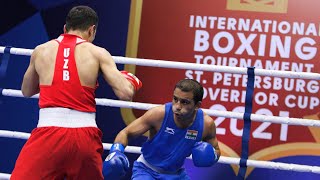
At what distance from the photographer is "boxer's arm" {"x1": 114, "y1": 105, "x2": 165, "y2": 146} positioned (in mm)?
A: 4016

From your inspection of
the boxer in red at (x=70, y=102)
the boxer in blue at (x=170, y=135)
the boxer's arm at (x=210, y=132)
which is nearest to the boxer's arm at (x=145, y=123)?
the boxer in blue at (x=170, y=135)

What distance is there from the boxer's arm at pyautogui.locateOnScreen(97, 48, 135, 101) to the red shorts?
0.26m

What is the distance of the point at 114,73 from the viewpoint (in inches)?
132

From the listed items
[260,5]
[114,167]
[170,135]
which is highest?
[260,5]

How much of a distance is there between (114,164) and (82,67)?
553 mm

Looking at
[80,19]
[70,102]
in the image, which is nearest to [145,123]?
[70,102]

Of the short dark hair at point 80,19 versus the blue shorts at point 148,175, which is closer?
the short dark hair at point 80,19

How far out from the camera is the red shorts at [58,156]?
10.8 ft

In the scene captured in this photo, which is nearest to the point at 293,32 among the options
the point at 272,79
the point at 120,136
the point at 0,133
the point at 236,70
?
the point at 272,79

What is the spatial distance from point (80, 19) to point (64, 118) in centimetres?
51

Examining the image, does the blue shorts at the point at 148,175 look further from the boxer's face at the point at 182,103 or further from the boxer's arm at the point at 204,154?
the boxer's face at the point at 182,103

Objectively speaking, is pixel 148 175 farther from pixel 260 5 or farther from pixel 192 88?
pixel 260 5

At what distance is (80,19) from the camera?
3.48 meters

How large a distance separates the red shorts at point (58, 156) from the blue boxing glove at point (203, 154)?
29.1 inches
